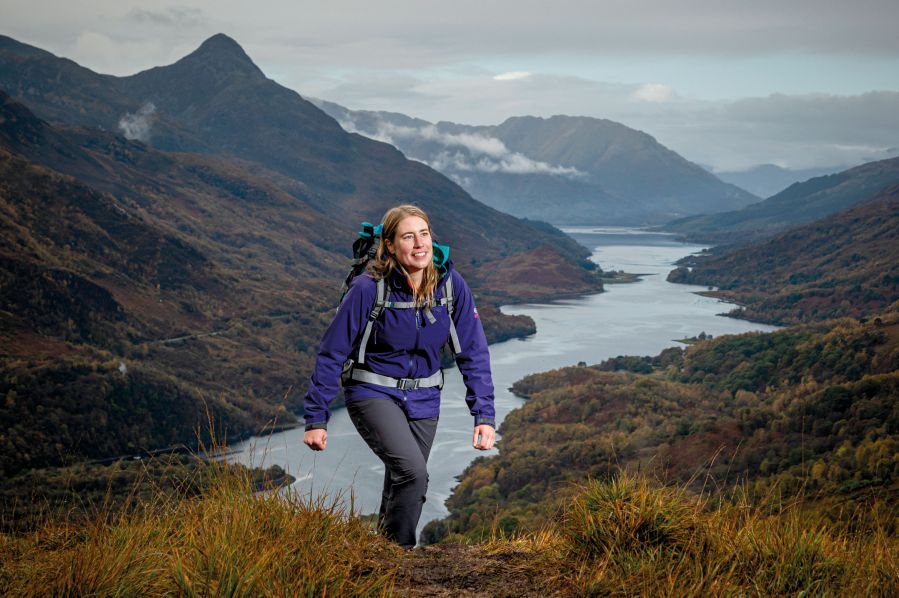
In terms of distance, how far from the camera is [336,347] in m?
→ 4.27

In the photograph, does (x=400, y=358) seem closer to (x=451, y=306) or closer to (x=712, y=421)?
(x=451, y=306)

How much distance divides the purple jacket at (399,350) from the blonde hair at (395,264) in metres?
0.06

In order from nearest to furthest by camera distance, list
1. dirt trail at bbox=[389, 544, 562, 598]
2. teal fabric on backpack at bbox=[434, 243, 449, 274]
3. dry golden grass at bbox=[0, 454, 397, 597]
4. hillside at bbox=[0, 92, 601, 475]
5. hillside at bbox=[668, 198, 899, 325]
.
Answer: dry golden grass at bbox=[0, 454, 397, 597] < dirt trail at bbox=[389, 544, 562, 598] < teal fabric on backpack at bbox=[434, 243, 449, 274] < hillside at bbox=[0, 92, 601, 475] < hillside at bbox=[668, 198, 899, 325]

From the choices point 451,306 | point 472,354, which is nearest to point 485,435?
point 472,354

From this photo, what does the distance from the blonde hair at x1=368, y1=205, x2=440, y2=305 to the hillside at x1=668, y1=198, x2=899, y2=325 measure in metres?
141

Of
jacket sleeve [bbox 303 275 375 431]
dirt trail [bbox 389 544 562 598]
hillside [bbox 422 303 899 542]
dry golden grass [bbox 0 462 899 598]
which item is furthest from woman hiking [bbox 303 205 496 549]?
hillside [bbox 422 303 899 542]

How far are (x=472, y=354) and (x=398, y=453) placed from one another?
2.92 feet

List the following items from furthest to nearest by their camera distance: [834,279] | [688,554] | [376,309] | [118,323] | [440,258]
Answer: [834,279], [118,323], [440,258], [376,309], [688,554]

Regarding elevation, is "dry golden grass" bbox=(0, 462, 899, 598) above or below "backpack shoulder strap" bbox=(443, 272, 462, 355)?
below

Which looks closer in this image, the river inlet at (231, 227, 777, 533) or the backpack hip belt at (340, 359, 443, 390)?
the backpack hip belt at (340, 359, 443, 390)

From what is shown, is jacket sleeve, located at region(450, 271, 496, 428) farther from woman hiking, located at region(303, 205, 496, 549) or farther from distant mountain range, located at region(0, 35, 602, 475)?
distant mountain range, located at region(0, 35, 602, 475)

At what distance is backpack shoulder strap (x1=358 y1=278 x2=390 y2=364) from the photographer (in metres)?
4.39

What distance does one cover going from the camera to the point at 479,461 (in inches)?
2746

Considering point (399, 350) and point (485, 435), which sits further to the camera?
point (485, 435)
